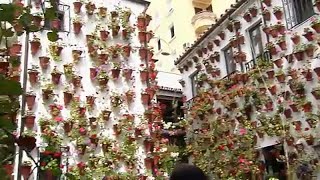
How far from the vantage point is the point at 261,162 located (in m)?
12.9

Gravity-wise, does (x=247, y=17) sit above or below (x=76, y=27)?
above

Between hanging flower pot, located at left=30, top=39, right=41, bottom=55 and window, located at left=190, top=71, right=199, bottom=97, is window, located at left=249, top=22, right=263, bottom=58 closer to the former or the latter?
window, located at left=190, top=71, right=199, bottom=97

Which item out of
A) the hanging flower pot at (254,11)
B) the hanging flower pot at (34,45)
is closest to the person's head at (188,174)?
the hanging flower pot at (34,45)

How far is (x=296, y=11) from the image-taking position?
496 inches

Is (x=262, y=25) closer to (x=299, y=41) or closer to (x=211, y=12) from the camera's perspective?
(x=299, y=41)

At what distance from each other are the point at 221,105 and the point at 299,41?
12.2 feet

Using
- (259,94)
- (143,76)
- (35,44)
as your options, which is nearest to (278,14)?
(259,94)

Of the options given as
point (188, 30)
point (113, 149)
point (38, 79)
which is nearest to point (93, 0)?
point (38, 79)

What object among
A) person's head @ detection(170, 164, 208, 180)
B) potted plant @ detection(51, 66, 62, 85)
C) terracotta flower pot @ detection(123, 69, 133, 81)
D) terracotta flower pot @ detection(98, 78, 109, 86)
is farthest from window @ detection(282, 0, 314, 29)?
person's head @ detection(170, 164, 208, 180)

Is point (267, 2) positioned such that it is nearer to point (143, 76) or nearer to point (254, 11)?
point (254, 11)

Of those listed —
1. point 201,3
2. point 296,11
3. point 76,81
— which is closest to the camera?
point 76,81

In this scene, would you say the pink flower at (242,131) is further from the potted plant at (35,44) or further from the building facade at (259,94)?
the potted plant at (35,44)

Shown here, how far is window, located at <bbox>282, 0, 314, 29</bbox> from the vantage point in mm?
12312

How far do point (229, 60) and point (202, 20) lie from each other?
7.25 meters
